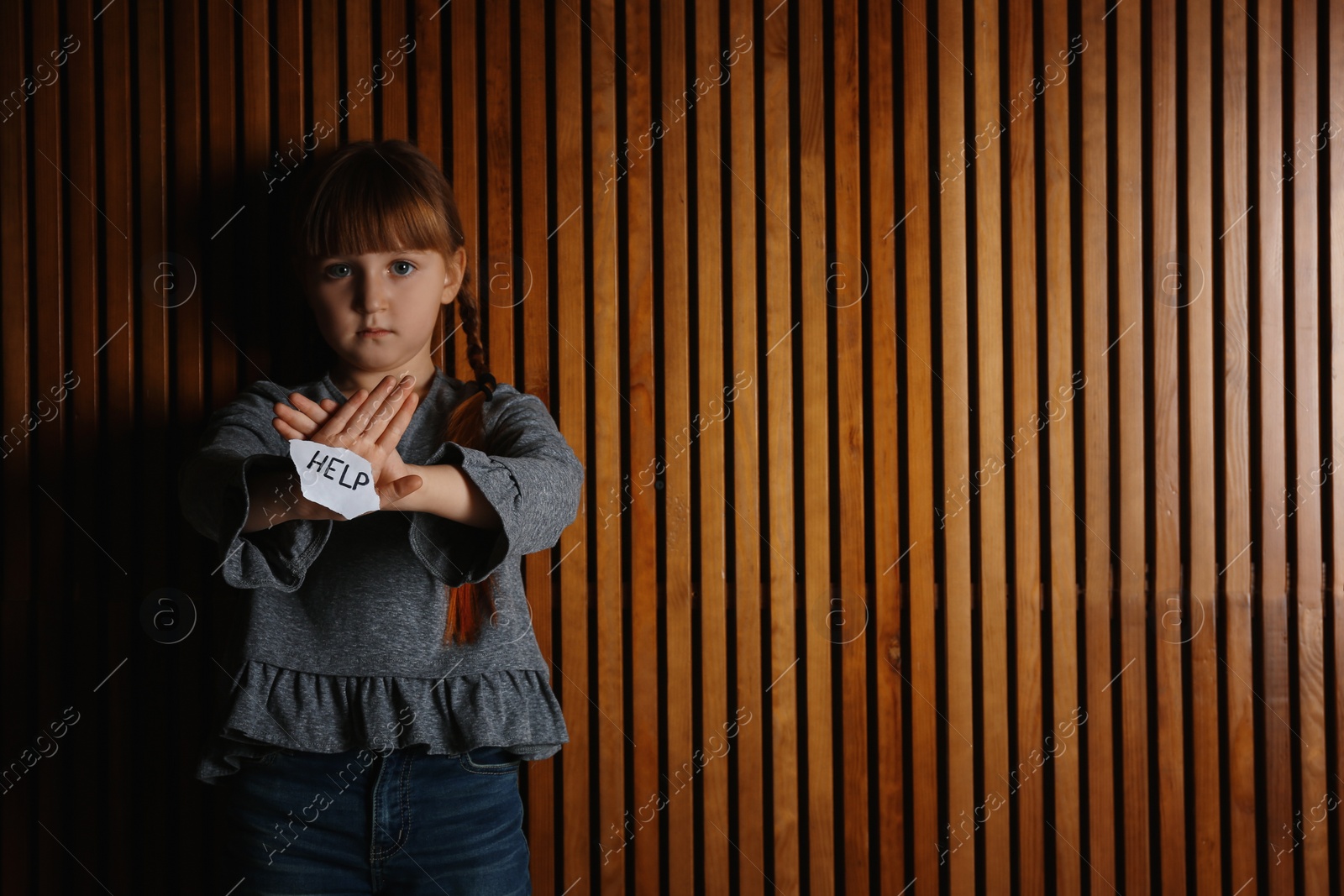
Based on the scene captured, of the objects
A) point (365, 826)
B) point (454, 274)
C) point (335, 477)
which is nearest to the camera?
point (335, 477)

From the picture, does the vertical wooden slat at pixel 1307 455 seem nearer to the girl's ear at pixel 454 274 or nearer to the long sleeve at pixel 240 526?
the girl's ear at pixel 454 274

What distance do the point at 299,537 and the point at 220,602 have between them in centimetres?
70

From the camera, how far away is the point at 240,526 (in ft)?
3.55

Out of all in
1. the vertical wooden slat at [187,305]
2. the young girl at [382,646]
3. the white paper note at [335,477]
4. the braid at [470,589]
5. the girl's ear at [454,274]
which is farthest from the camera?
the vertical wooden slat at [187,305]

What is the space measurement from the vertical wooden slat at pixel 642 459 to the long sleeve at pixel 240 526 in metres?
0.71

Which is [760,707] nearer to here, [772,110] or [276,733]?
[276,733]

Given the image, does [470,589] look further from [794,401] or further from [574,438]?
[794,401]

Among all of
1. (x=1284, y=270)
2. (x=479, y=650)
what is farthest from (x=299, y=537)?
(x=1284, y=270)

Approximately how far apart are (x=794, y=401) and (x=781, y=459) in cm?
13

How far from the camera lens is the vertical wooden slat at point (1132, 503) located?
5.82ft

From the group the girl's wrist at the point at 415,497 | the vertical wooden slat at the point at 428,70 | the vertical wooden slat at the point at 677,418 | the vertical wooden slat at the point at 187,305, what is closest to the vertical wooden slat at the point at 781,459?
the vertical wooden slat at the point at 677,418

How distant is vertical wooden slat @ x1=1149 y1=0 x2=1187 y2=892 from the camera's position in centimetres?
178

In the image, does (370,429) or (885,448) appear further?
(885,448)

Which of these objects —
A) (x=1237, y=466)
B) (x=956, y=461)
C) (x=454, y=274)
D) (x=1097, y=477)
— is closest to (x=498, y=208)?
(x=454, y=274)
